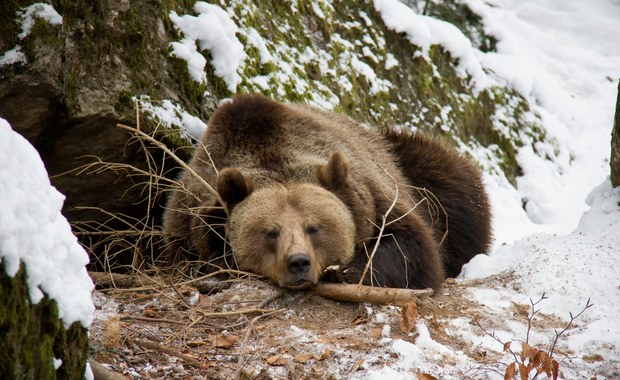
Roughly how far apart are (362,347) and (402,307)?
0.70 metres

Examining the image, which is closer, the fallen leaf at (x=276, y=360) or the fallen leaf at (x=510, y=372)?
the fallen leaf at (x=510, y=372)

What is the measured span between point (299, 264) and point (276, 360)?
106 centimetres

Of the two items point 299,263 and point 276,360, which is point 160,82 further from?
point 276,360

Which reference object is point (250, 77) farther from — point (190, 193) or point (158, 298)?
point (158, 298)

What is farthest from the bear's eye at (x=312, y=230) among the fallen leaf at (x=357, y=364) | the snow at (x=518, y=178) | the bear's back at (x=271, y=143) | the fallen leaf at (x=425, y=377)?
the fallen leaf at (x=425, y=377)

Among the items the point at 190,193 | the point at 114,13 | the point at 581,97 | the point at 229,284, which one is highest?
the point at 114,13

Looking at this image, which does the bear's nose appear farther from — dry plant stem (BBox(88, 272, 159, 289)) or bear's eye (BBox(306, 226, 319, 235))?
dry plant stem (BBox(88, 272, 159, 289))

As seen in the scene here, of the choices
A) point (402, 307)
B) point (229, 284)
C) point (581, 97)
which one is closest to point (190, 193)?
point (229, 284)

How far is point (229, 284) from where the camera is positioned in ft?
17.1

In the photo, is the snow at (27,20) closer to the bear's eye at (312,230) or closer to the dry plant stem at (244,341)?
the bear's eye at (312,230)

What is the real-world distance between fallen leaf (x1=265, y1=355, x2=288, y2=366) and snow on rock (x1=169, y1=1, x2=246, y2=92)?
3.85m

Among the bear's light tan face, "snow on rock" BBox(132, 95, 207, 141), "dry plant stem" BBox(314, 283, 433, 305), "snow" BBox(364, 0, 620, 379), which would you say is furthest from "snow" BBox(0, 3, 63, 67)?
"snow" BBox(364, 0, 620, 379)

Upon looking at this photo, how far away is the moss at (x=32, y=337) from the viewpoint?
2365mm

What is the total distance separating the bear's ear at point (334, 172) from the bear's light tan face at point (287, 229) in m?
0.11
